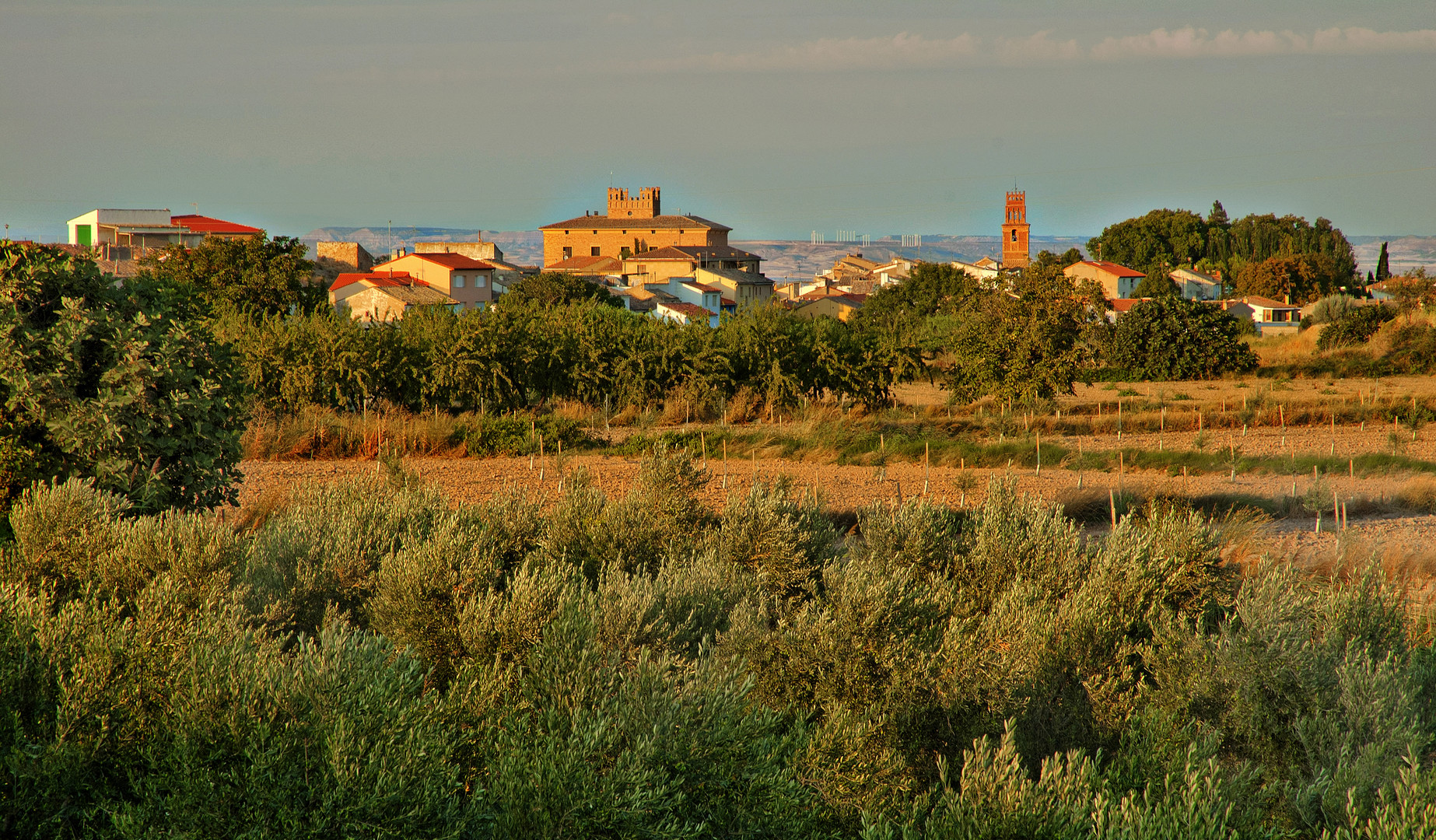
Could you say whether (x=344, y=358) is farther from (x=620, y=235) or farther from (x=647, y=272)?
(x=620, y=235)

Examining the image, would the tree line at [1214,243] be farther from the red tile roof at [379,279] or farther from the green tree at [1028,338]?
the green tree at [1028,338]

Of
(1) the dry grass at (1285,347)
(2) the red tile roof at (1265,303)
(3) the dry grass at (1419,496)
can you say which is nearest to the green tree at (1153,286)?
(2) the red tile roof at (1265,303)

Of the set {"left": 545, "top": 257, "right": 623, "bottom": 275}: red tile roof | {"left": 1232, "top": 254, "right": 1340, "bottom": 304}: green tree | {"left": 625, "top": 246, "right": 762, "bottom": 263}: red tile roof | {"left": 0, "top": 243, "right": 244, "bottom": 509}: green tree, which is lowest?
{"left": 0, "top": 243, "right": 244, "bottom": 509}: green tree

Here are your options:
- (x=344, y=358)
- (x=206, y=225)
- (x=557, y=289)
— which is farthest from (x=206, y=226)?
(x=344, y=358)

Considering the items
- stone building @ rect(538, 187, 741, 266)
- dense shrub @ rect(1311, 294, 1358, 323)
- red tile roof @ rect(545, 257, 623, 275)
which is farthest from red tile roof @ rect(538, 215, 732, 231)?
dense shrub @ rect(1311, 294, 1358, 323)

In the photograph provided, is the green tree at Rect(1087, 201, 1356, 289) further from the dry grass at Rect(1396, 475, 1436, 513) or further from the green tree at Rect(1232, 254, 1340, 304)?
the dry grass at Rect(1396, 475, 1436, 513)

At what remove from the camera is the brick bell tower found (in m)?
98.2

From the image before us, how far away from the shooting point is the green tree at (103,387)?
21.5ft

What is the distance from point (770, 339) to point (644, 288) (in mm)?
43552

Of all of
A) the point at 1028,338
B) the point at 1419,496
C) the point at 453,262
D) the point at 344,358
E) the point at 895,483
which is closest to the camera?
the point at 1419,496

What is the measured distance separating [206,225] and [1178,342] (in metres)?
51.2

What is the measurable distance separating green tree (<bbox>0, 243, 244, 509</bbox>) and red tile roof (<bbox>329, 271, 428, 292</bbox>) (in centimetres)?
4211

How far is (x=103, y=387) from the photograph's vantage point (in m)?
6.77

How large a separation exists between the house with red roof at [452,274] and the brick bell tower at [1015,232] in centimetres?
5118
